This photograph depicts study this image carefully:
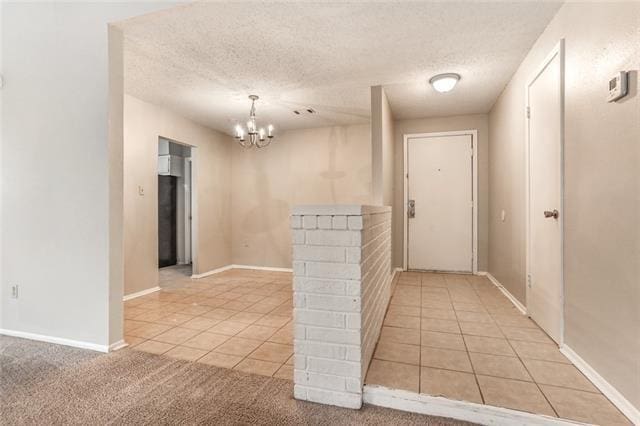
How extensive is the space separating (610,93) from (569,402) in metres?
1.57

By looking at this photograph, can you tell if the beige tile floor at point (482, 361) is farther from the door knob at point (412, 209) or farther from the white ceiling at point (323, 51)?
the white ceiling at point (323, 51)

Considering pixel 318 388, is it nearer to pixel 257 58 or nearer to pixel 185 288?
pixel 257 58

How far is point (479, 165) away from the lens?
4484mm

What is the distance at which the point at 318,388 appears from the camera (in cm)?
162

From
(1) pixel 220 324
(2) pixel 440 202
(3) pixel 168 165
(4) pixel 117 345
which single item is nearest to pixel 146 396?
(4) pixel 117 345

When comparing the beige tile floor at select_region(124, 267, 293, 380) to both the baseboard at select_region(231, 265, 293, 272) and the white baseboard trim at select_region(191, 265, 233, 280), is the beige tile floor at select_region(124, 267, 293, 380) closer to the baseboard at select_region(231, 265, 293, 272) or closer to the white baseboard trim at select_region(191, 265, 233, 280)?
the white baseboard trim at select_region(191, 265, 233, 280)

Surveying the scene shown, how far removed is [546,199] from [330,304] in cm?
193

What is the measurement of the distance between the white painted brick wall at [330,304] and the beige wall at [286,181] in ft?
11.1

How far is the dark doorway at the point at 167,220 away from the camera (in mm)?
5941

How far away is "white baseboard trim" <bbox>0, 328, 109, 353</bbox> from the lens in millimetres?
2197

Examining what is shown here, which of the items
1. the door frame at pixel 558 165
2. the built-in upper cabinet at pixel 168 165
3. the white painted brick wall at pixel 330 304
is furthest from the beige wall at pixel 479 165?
the built-in upper cabinet at pixel 168 165

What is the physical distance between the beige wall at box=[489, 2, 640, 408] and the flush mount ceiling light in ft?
2.86

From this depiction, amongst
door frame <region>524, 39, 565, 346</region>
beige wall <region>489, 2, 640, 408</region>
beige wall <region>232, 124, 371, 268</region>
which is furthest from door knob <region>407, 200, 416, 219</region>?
beige wall <region>489, 2, 640, 408</region>

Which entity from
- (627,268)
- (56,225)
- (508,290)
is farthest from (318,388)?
(508,290)
